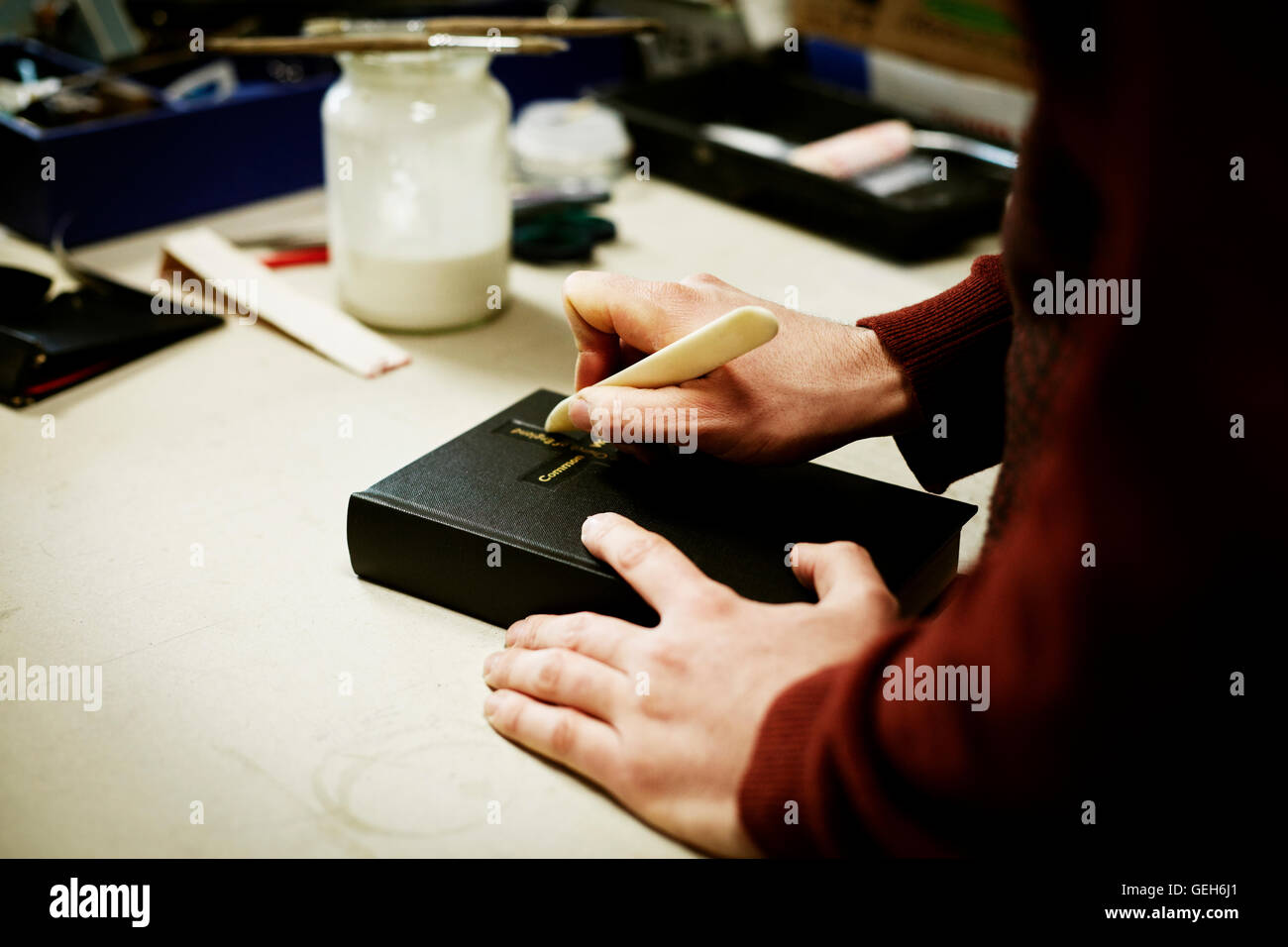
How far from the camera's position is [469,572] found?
2.12 feet

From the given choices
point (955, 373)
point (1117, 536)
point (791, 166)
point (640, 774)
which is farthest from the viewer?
point (791, 166)

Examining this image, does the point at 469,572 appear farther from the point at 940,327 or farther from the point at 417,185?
the point at 417,185

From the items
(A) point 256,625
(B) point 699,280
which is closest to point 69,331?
(A) point 256,625

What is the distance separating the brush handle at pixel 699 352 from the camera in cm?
64

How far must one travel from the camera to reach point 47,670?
2.00 ft

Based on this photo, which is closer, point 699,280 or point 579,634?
point 579,634

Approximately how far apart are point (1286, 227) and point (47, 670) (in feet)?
1.98

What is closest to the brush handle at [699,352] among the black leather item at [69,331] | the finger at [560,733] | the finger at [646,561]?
the finger at [646,561]

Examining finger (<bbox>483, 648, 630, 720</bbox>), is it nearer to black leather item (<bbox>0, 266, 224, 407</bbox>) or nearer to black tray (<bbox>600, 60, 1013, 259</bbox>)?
black leather item (<bbox>0, 266, 224, 407</bbox>)

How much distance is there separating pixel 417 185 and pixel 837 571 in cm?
57

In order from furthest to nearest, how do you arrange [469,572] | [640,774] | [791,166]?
1. [791,166]
2. [469,572]
3. [640,774]

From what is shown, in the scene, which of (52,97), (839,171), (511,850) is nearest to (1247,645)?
(511,850)

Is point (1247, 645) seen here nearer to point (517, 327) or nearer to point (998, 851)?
Result: point (998, 851)
